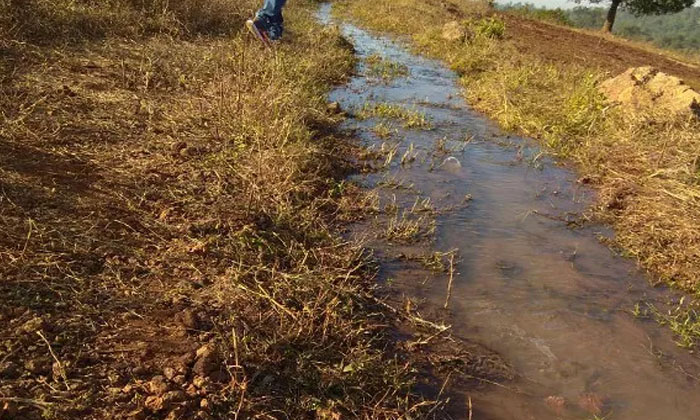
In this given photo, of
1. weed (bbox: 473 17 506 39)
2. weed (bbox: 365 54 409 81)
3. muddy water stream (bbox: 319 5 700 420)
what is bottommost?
muddy water stream (bbox: 319 5 700 420)

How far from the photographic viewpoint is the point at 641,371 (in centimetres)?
265

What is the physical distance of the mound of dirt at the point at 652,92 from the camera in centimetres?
608

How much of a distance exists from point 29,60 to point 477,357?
4.89 m

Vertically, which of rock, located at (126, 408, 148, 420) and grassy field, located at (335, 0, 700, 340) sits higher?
grassy field, located at (335, 0, 700, 340)

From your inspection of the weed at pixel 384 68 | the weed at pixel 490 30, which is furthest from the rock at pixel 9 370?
the weed at pixel 490 30

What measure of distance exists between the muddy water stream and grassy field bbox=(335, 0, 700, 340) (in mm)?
263

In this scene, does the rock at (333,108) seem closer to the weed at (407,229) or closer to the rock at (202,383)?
the weed at (407,229)

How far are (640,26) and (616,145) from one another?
12740cm

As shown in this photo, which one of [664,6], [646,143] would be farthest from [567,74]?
[664,6]

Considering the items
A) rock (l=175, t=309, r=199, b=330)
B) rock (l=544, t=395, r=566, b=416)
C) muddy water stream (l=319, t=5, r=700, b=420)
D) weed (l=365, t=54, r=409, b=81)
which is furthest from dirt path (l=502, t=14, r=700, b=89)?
rock (l=175, t=309, r=199, b=330)

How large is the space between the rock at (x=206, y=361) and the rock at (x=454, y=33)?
1074 centimetres

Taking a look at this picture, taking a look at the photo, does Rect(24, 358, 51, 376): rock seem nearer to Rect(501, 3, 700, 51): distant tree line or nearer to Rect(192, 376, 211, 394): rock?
Rect(192, 376, 211, 394): rock

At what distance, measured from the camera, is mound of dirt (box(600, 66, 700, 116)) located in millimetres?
6082

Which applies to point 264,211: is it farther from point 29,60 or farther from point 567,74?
point 567,74
